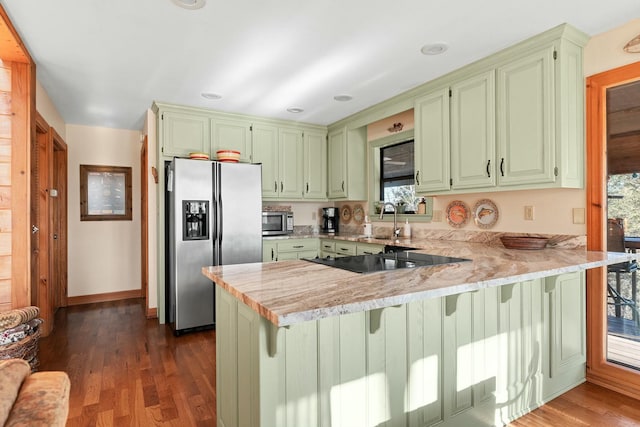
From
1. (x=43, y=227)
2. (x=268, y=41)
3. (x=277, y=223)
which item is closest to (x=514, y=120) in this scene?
(x=268, y=41)

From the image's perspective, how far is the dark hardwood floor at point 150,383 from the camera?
203cm

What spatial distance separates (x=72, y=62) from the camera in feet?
9.07

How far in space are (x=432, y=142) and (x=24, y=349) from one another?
3526 mm

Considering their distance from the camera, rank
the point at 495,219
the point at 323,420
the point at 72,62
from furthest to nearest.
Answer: the point at 495,219, the point at 72,62, the point at 323,420

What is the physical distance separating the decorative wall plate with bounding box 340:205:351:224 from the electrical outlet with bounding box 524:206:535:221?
245cm

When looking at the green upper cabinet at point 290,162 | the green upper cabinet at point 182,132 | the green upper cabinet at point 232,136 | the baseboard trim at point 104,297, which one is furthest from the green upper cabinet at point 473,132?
the baseboard trim at point 104,297

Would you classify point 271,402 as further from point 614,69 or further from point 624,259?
point 614,69

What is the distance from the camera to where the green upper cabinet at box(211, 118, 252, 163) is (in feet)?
13.3

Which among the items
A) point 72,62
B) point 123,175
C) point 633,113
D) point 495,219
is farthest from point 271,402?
point 123,175

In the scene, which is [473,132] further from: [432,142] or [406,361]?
[406,361]

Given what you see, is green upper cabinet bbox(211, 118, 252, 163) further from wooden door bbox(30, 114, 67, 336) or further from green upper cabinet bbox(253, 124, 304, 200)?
wooden door bbox(30, 114, 67, 336)

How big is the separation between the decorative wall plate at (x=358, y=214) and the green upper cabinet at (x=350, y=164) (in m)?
0.20

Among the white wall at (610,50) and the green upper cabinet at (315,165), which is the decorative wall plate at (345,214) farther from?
the white wall at (610,50)

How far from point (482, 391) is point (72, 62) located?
144 inches
